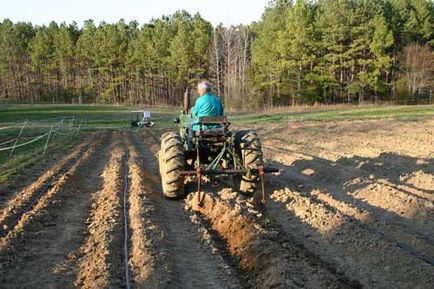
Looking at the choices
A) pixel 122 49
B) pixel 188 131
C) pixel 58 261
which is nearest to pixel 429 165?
pixel 188 131

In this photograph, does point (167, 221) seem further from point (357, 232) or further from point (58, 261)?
point (357, 232)

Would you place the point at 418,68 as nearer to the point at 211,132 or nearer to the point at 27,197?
the point at 211,132

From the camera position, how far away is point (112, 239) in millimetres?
6828

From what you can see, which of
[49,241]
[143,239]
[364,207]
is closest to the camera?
[143,239]

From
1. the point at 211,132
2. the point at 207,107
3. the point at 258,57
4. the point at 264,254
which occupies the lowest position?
the point at 264,254

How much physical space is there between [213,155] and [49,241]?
3701 mm

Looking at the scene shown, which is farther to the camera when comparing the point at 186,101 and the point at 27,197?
the point at 186,101

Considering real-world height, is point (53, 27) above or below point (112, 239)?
above

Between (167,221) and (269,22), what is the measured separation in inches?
1896

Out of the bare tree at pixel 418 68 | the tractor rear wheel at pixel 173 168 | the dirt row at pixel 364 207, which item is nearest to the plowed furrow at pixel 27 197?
the tractor rear wheel at pixel 173 168

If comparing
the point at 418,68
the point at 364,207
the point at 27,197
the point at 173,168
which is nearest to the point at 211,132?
the point at 173,168

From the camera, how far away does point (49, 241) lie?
276 inches

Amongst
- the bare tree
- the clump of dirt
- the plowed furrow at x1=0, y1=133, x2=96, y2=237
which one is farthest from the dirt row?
the bare tree

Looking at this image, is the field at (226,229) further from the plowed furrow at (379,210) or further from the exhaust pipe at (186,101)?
the exhaust pipe at (186,101)
